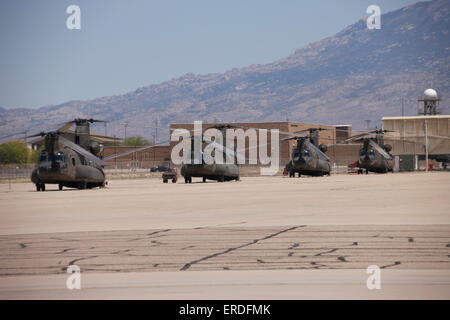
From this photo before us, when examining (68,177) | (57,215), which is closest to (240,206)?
(57,215)

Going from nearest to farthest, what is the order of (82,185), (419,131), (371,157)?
(82,185), (371,157), (419,131)

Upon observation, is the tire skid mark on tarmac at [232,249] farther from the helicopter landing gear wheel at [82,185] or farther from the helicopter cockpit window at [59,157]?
the helicopter landing gear wheel at [82,185]

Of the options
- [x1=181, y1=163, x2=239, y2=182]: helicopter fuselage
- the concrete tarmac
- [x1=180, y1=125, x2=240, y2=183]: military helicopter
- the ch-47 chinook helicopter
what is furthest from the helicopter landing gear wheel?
the concrete tarmac

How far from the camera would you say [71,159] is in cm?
4028

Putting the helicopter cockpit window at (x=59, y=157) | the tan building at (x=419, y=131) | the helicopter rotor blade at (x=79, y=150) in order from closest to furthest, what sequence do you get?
the helicopter cockpit window at (x=59, y=157) < the helicopter rotor blade at (x=79, y=150) < the tan building at (x=419, y=131)

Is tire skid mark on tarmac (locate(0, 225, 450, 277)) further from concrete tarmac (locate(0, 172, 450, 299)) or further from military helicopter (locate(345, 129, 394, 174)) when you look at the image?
military helicopter (locate(345, 129, 394, 174))

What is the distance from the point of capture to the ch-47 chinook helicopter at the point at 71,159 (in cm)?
3966

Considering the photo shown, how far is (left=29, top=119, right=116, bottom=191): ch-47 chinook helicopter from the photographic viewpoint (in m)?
39.7

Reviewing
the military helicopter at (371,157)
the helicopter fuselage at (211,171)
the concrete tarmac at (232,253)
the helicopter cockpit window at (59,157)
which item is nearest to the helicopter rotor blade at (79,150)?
the helicopter cockpit window at (59,157)

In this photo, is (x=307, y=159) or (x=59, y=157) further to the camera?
(x=307, y=159)

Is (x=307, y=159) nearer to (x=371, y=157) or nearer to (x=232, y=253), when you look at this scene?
(x=371, y=157)

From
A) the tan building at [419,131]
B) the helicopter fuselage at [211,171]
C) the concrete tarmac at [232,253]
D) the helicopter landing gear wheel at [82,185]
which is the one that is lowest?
Answer: the concrete tarmac at [232,253]

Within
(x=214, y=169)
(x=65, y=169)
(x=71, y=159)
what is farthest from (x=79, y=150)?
(x=214, y=169)
